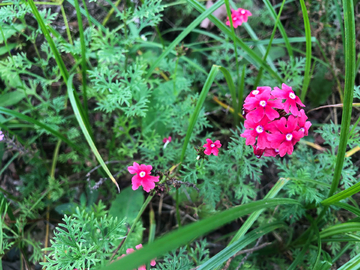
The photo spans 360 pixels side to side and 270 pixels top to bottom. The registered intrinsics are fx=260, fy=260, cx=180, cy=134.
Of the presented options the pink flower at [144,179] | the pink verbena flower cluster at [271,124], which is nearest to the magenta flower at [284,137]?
the pink verbena flower cluster at [271,124]

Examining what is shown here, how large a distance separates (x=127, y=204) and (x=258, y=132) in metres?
1.58

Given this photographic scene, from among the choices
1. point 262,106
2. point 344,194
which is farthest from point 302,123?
point 344,194

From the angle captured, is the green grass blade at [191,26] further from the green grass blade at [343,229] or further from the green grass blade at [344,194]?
the green grass blade at [343,229]

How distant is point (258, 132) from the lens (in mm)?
1616

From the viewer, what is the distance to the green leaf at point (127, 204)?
2.55 meters

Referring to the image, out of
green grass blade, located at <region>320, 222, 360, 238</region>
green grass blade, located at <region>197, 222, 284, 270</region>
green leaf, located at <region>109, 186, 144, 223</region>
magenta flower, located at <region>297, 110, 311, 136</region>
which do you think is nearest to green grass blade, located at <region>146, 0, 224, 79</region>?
magenta flower, located at <region>297, 110, 311, 136</region>

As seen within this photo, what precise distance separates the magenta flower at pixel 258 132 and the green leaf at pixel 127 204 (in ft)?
4.76

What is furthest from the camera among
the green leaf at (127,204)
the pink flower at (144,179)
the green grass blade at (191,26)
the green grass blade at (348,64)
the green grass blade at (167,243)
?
the green leaf at (127,204)

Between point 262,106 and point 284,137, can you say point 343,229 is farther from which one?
point 262,106

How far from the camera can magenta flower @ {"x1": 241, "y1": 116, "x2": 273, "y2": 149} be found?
63.1 inches

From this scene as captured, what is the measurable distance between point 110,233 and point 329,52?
3.16 meters

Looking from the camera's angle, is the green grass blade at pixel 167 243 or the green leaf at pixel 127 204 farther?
the green leaf at pixel 127 204

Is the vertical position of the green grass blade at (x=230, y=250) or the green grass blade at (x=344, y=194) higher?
the green grass blade at (x=344, y=194)

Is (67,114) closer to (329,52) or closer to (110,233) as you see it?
→ (110,233)
